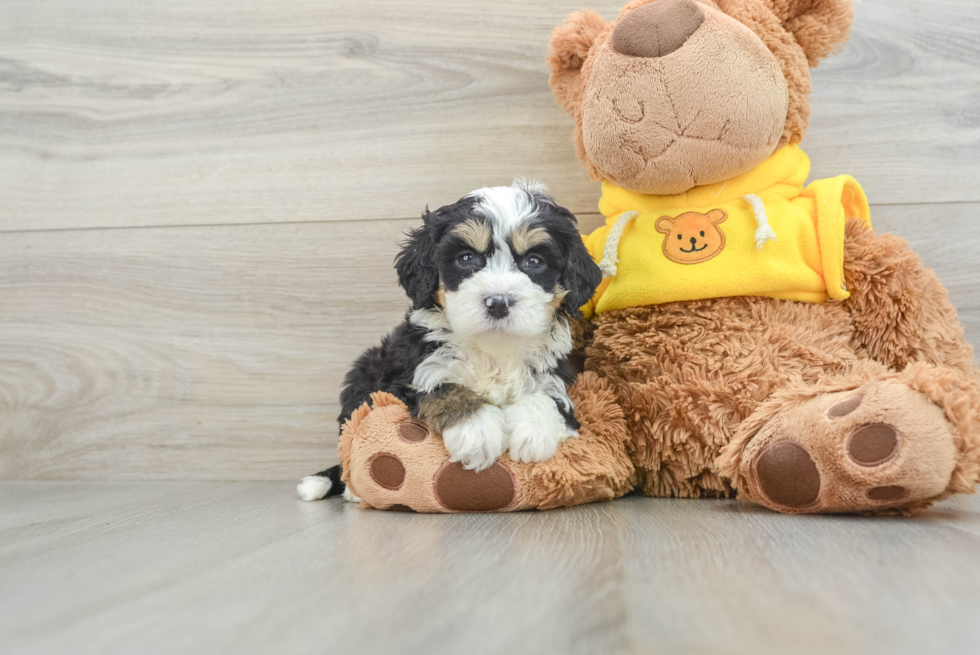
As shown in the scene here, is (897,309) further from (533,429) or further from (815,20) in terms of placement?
(533,429)

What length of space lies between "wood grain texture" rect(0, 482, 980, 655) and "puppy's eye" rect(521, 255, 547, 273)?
1.41 feet

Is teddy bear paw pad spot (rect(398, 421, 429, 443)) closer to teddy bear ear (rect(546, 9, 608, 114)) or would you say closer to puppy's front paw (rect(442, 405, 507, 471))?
puppy's front paw (rect(442, 405, 507, 471))

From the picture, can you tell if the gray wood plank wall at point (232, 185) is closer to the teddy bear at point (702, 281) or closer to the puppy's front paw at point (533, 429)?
the teddy bear at point (702, 281)

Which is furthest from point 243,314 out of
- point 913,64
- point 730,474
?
point 913,64

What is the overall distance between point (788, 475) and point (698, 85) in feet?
2.35

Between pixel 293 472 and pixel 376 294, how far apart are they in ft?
1.76

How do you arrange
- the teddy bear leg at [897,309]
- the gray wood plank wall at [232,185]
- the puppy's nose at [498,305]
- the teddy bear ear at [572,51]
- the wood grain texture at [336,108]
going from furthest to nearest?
the gray wood plank wall at [232,185] < the wood grain texture at [336,108] < the teddy bear ear at [572,51] < the teddy bear leg at [897,309] < the puppy's nose at [498,305]

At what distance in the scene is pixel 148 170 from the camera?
1.95 meters

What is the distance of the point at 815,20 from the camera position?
143 cm

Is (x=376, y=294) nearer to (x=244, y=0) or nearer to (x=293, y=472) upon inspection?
(x=293, y=472)

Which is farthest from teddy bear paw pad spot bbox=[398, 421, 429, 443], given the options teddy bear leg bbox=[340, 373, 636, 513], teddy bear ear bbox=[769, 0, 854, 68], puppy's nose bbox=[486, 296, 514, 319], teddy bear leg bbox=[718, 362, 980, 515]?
teddy bear ear bbox=[769, 0, 854, 68]

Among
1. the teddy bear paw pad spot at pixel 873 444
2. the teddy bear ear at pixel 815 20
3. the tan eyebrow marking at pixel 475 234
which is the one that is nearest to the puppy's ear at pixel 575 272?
the tan eyebrow marking at pixel 475 234

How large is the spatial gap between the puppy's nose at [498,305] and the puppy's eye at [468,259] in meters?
0.10

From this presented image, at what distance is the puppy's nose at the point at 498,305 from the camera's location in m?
1.16
